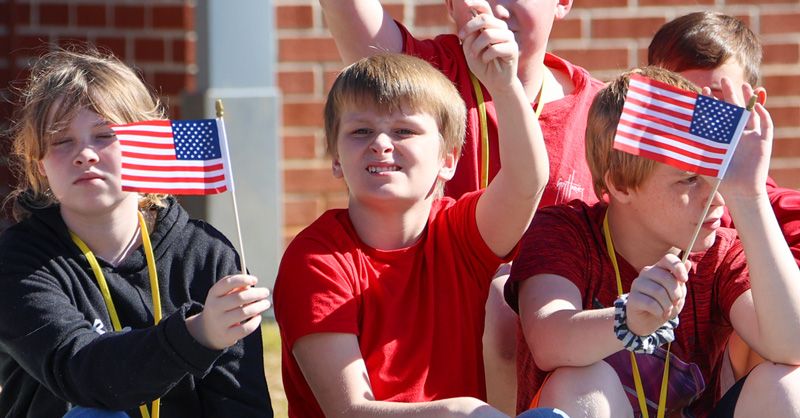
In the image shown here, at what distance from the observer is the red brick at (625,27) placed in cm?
525

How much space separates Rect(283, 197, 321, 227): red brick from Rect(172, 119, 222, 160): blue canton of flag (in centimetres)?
284

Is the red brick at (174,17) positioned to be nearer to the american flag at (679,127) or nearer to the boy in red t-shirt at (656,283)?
the boy in red t-shirt at (656,283)

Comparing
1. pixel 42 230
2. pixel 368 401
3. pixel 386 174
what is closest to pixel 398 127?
pixel 386 174

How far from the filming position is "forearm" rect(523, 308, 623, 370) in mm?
2354

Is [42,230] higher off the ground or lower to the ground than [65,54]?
lower

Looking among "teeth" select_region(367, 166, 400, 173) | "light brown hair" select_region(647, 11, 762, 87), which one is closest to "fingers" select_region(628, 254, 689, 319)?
"teeth" select_region(367, 166, 400, 173)

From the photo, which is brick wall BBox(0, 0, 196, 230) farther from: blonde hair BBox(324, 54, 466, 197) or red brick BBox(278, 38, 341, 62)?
blonde hair BBox(324, 54, 466, 197)

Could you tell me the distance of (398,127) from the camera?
2.67 metres

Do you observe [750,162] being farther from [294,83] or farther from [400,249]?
[294,83]

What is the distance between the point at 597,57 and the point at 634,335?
10.4 feet

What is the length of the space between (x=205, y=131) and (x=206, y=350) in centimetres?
50

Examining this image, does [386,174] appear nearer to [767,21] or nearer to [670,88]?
[670,88]

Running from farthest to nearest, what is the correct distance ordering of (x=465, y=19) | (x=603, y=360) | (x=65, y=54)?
(x=65, y=54)
(x=465, y=19)
(x=603, y=360)

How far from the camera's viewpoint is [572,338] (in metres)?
2.39
